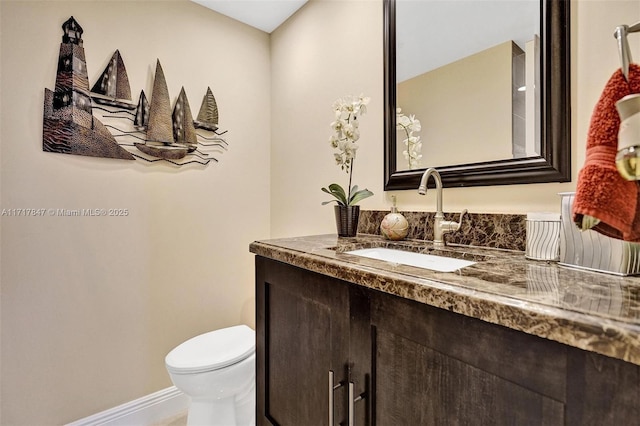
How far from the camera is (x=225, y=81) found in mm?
2037

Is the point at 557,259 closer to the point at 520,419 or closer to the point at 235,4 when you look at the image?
the point at 520,419

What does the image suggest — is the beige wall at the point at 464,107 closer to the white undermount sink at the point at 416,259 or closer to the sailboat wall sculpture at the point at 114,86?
the white undermount sink at the point at 416,259

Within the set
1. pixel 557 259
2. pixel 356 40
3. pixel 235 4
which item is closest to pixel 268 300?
pixel 557 259

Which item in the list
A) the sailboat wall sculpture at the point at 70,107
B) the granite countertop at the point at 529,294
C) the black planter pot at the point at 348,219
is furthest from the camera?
the sailboat wall sculpture at the point at 70,107

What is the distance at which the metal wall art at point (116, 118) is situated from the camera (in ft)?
4.95

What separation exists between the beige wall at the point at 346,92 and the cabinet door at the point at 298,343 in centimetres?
63

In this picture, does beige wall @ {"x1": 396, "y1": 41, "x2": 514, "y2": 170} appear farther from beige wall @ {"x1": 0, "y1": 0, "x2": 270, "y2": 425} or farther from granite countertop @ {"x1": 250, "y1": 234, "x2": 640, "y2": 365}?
beige wall @ {"x1": 0, "y1": 0, "x2": 270, "y2": 425}

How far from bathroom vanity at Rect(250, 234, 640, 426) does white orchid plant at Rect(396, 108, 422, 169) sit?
47 cm

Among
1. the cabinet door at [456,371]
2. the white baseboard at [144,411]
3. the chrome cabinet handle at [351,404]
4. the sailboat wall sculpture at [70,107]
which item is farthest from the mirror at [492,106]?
the white baseboard at [144,411]

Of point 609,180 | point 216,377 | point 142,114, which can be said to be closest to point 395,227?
point 609,180

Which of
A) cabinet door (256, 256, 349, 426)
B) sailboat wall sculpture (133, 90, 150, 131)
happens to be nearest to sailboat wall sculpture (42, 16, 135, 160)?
sailboat wall sculpture (133, 90, 150, 131)

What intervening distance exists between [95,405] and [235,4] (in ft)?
7.70

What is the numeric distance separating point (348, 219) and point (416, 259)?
1.29ft

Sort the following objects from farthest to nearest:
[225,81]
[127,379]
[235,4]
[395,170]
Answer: [225,81]
[235,4]
[127,379]
[395,170]
